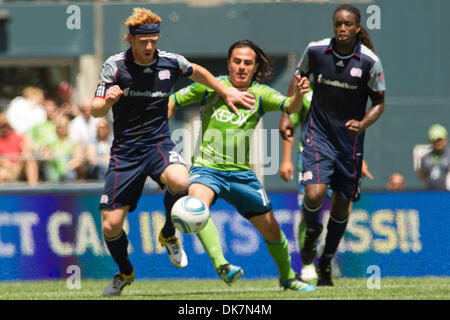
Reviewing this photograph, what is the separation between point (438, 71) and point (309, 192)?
944cm

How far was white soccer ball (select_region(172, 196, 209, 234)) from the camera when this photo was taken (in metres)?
8.13

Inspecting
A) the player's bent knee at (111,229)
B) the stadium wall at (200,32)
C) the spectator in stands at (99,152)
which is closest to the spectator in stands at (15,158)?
the spectator in stands at (99,152)

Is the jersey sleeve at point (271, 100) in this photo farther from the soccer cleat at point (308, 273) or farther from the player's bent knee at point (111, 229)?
the soccer cleat at point (308, 273)

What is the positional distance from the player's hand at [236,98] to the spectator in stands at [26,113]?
591 centimetres

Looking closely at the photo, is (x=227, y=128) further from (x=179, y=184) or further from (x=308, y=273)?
(x=308, y=273)

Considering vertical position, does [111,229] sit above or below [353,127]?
below

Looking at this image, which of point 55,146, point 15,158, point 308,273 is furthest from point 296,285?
point 15,158

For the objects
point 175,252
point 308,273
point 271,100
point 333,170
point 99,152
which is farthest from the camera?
point 99,152

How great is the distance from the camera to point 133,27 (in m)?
8.43

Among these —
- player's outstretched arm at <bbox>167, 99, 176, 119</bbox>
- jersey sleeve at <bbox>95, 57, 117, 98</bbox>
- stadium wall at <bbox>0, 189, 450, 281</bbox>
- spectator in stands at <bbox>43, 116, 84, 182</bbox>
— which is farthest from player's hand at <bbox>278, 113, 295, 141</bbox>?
spectator in stands at <bbox>43, 116, 84, 182</bbox>

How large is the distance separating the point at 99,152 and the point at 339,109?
4764 mm

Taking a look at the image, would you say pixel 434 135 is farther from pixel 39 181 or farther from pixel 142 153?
pixel 142 153

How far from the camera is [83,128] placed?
13664 millimetres

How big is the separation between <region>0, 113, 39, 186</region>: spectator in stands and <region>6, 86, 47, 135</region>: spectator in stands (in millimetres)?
262
